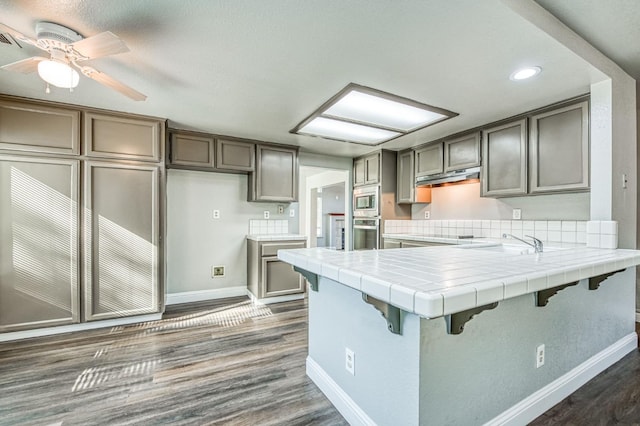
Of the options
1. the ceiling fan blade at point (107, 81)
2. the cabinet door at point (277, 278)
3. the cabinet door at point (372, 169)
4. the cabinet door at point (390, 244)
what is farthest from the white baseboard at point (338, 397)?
the cabinet door at point (372, 169)

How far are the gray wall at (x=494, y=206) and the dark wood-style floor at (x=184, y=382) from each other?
1301 mm

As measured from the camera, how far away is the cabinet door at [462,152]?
326 cm

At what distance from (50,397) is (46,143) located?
6.85 feet

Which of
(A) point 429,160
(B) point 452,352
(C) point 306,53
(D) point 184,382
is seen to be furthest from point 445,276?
(A) point 429,160

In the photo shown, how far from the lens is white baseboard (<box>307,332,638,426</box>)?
4.61 feet

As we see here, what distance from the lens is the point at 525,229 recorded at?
3086 millimetres

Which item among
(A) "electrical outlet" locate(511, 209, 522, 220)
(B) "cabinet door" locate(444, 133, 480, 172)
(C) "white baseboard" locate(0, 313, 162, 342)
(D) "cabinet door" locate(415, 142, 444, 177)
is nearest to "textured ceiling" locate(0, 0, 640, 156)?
(B) "cabinet door" locate(444, 133, 480, 172)

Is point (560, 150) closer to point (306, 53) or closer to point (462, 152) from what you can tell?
point (462, 152)

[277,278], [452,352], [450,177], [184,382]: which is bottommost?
[184,382]

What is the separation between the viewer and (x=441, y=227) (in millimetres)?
4035

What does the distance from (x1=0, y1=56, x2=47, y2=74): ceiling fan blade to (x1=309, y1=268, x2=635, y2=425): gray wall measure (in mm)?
2130

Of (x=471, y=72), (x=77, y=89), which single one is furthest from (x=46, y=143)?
(x=471, y=72)

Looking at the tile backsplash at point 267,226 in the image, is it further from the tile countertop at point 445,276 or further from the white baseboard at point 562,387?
the white baseboard at point 562,387

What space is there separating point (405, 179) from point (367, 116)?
65.8 inches
